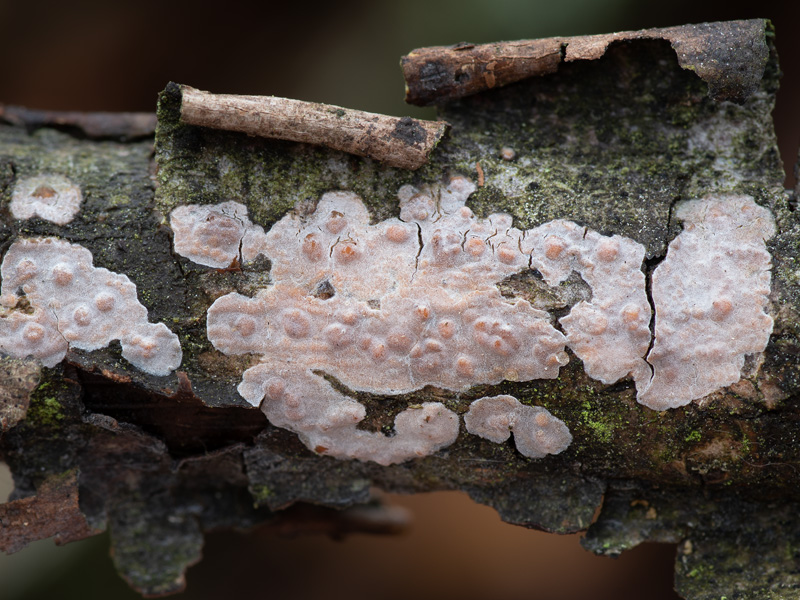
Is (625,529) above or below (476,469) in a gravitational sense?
below

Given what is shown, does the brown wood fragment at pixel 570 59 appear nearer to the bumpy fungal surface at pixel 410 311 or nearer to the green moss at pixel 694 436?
the bumpy fungal surface at pixel 410 311

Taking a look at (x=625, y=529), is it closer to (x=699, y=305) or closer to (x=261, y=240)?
(x=699, y=305)

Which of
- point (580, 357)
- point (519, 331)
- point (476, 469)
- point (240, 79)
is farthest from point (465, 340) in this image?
point (240, 79)

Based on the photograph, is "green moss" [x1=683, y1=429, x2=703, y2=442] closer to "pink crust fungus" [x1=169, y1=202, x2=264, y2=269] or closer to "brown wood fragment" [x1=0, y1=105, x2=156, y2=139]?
"pink crust fungus" [x1=169, y1=202, x2=264, y2=269]

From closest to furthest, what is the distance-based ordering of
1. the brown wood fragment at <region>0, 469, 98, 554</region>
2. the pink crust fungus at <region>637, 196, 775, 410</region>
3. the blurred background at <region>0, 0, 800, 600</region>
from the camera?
the pink crust fungus at <region>637, 196, 775, 410</region>, the brown wood fragment at <region>0, 469, 98, 554</region>, the blurred background at <region>0, 0, 800, 600</region>

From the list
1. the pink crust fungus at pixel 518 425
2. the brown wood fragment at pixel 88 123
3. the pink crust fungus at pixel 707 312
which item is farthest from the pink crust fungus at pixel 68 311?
the pink crust fungus at pixel 707 312

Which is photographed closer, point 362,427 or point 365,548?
point 362,427

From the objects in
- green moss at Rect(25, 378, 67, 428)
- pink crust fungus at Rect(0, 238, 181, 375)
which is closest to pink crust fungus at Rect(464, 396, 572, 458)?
pink crust fungus at Rect(0, 238, 181, 375)
